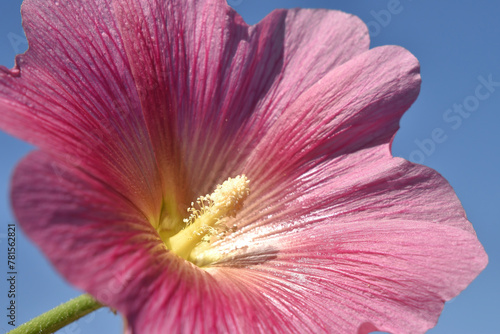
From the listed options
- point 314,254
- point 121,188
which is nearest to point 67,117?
point 121,188

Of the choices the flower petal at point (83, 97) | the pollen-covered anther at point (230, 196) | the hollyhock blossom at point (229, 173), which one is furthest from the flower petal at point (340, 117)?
the flower petal at point (83, 97)

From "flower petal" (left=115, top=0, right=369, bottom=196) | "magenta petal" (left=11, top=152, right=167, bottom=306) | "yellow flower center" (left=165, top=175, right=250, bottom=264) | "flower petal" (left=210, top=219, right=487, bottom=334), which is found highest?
"flower petal" (left=115, top=0, right=369, bottom=196)

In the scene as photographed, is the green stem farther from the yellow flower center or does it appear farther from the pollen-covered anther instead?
the pollen-covered anther

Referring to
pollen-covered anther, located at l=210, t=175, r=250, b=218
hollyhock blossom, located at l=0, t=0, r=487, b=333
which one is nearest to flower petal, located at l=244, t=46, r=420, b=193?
hollyhock blossom, located at l=0, t=0, r=487, b=333

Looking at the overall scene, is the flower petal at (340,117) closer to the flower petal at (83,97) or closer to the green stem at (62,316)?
the flower petal at (83,97)

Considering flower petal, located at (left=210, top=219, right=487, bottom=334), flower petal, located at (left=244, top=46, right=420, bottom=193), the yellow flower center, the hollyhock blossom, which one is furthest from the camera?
flower petal, located at (left=244, top=46, right=420, bottom=193)

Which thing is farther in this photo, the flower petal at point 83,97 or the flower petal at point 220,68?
the flower petal at point 220,68

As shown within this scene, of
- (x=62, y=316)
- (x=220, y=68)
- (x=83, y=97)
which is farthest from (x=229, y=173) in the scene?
(x=62, y=316)
